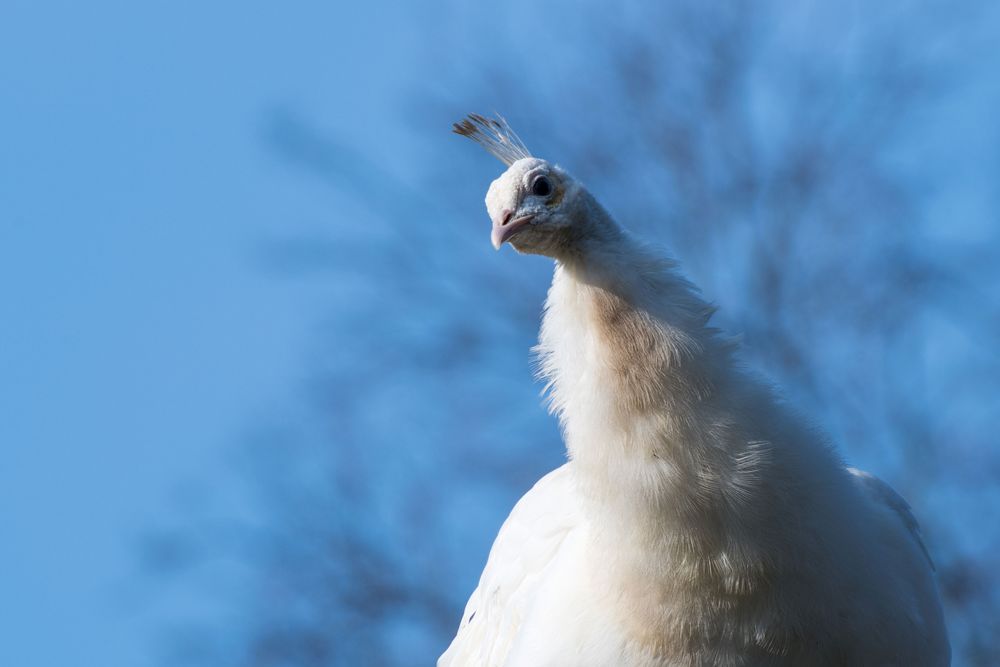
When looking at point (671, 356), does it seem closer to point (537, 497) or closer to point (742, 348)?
point (742, 348)

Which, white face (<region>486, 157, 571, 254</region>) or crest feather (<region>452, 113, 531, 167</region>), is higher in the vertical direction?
crest feather (<region>452, 113, 531, 167</region>)

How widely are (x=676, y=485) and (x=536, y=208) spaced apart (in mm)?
843

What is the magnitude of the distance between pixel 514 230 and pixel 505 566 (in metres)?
1.53

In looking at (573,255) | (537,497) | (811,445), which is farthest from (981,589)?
(573,255)

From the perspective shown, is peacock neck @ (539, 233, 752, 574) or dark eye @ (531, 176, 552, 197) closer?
peacock neck @ (539, 233, 752, 574)

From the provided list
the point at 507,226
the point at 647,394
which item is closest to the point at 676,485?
the point at 647,394

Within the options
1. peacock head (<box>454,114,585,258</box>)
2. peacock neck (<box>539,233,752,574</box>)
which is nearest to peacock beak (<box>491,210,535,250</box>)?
peacock head (<box>454,114,585,258</box>)

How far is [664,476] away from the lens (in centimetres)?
364

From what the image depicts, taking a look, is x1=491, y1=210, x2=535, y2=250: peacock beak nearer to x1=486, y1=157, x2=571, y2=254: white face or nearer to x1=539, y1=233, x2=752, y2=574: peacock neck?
x1=486, y1=157, x2=571, y2=254: white face

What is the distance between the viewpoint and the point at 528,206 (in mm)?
3703

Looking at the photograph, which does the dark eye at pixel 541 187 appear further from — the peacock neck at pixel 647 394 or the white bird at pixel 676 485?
the peacock neck at pixel 647 394

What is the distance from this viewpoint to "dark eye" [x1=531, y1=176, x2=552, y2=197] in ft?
12.2

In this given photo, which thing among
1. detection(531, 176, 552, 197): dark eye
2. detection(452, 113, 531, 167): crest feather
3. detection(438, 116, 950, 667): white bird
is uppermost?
detection(452, 113, 531, 167): crest feather

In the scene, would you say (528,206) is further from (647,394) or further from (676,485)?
(676,485)
